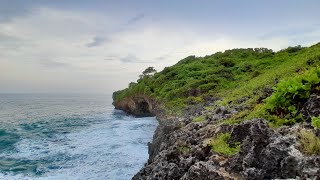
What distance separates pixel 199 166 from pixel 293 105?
3556mm

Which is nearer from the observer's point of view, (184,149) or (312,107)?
(312,107)

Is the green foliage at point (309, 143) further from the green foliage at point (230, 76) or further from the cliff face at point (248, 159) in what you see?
the green foliage at point (230, 76)

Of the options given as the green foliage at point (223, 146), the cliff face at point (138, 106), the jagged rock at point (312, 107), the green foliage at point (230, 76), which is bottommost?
the cliff face at point (138, 106)

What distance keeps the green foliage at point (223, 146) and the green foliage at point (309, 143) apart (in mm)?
1721

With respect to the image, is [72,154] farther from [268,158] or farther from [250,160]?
[268,158]

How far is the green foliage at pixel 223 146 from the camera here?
8.21 m

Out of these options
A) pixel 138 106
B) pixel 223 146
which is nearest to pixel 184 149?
pixel 223 146

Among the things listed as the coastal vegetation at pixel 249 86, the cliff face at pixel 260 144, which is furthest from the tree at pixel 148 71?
the cliff face at pixel 260 144

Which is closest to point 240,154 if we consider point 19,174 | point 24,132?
point 19,174

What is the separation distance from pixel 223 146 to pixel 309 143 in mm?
2539

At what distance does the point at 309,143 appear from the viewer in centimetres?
638

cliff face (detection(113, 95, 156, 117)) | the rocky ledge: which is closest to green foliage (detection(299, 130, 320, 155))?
the rocky ledge

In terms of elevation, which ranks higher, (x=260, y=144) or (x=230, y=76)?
(x=230, y=76)

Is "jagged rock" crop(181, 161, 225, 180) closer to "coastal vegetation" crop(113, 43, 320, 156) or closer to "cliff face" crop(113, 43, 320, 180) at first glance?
"cliff face" crop(113, 43, 320, 180)
